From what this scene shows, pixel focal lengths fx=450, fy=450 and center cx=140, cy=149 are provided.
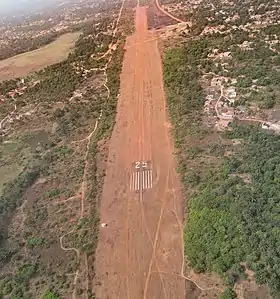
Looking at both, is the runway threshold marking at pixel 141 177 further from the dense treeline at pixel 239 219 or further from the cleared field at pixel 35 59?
the cleared field at pixel 35 59

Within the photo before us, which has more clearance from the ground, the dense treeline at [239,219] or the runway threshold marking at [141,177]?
the dense treeline at [239,219]

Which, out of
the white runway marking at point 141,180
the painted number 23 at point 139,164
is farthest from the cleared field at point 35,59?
the white runway marking at point 141,180

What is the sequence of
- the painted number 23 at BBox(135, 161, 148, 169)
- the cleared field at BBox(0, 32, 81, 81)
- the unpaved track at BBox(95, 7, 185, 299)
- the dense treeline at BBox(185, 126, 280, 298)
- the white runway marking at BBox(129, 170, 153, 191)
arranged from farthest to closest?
the cleared field at BBox(0, 32, 81, 81) < the painted number 23 at BBox(135, 161, 148, 169) < the white runway marking at BBox(129, 170, 153, 191) < the unpaved track at BBox(95, 7, 185, 299) < the dense treeline at BBox(185, 126, 280, 298)

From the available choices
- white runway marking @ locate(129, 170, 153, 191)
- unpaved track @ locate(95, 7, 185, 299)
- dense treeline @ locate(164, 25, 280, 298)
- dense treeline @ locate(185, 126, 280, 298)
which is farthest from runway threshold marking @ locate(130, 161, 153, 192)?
dense treeline @ locate(185, 126, 280, 298)

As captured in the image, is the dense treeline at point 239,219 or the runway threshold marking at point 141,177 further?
the runway threshold marking at point 141,177

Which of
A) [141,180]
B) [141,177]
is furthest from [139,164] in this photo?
[141,180]

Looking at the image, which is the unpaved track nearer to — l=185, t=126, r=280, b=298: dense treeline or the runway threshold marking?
the runway threshold marking

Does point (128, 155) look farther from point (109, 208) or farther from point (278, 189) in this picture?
point (278, 189)
